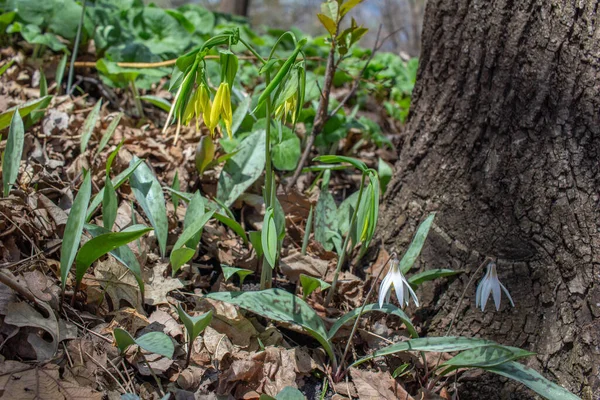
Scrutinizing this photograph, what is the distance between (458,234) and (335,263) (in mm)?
466

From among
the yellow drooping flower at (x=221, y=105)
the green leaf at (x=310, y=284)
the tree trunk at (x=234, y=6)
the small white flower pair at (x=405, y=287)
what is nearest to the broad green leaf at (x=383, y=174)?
the green leaf at (x=310, y=284)

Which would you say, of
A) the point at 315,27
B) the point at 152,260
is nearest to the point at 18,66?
the point at 152,260

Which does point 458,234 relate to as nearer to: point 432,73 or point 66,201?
point 432,73

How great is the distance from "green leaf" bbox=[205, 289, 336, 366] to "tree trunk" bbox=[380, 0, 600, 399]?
0.48m

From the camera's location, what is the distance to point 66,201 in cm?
195

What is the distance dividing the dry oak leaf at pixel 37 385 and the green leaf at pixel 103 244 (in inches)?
11.3

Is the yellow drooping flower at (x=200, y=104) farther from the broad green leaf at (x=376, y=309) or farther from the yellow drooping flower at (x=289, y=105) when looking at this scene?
the broad green leaf at (x=376, y=309)

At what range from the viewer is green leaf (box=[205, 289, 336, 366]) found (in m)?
1.50

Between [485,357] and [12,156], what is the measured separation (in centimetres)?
162

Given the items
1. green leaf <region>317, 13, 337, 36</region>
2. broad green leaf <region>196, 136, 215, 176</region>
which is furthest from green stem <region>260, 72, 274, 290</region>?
broad green leaf <region>196, 136, 215, 176</region>

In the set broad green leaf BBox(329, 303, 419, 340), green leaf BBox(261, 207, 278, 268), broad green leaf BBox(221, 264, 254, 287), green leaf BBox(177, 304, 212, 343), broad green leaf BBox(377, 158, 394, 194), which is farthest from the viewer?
broad green leaf BBox(377, 158, 394, 194)

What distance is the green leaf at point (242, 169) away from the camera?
2.14 m

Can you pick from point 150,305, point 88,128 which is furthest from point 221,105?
point 88,128

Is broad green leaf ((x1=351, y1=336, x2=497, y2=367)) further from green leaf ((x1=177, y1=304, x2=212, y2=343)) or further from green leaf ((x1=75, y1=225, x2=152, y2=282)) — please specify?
green leaf ((x1=75, y1=225, x2=152, y2=282))
